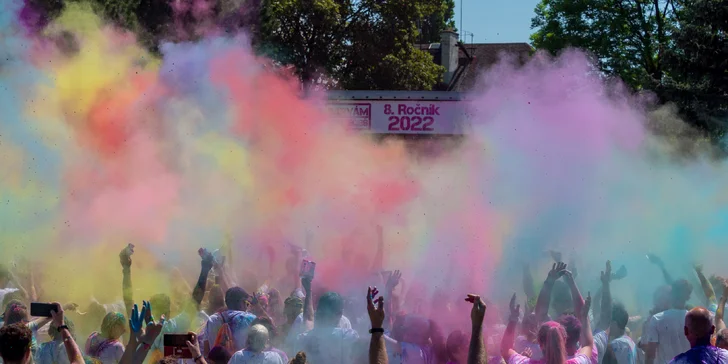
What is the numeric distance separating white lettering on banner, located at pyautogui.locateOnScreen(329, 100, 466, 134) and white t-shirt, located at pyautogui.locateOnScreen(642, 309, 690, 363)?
12199 millimetres

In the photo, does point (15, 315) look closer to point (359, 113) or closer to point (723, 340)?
point (723, 340)

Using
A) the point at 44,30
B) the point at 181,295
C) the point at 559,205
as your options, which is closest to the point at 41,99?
the point at 44,30

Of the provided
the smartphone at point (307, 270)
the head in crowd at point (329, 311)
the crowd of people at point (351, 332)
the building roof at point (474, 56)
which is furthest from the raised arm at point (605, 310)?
the building roof at point (474, 56)

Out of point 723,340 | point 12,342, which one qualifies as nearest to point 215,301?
point 12,342

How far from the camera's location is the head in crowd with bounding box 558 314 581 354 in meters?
5.36

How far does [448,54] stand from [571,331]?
29.2 m

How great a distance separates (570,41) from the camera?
91.6ft

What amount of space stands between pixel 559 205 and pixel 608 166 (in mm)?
764

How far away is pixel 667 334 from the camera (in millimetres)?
6746

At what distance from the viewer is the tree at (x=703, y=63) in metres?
16.9

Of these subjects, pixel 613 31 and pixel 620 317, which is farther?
pixel 613 31

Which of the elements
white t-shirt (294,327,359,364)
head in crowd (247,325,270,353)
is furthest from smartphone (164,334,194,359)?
A: white t-shirt (294,327,359,364)

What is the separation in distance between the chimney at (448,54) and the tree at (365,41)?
115 inches

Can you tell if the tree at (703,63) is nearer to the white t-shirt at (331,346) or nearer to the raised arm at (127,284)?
the white t-shirt at (331,346)
